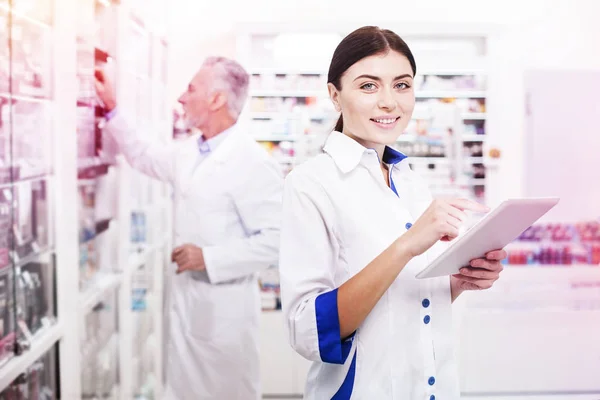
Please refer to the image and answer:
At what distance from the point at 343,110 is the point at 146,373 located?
2.73 metres

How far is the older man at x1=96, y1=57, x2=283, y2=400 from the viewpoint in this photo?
287cm

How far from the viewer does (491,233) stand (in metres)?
1.45

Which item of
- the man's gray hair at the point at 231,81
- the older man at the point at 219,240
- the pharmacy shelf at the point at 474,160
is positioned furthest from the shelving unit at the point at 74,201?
the pharmacy shelf at the point at 474,160

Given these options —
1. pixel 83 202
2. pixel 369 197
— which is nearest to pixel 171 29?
pixel 83 202

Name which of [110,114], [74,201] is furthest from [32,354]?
[110,114]

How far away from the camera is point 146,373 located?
13.3 feet

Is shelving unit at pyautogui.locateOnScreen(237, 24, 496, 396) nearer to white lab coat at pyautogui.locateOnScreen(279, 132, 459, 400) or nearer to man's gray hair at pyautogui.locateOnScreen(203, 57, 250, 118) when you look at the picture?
man's gray hair at pyautogui.locateOnScreen(203, 57, 250, 118)

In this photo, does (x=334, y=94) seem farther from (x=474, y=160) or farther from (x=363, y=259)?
(x=474, y=160)

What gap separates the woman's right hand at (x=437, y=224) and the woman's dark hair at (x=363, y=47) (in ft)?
1.49

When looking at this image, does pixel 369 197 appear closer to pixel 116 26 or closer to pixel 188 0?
pixel 116 26

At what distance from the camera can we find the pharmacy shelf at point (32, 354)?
2092 mm

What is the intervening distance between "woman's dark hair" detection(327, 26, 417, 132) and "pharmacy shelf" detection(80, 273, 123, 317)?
157 centimetres

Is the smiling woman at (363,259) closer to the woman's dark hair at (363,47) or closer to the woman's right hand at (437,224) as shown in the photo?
the woman's dark hair at (363,47)

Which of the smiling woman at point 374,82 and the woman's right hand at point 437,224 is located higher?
the smiling woman at point 374,82
